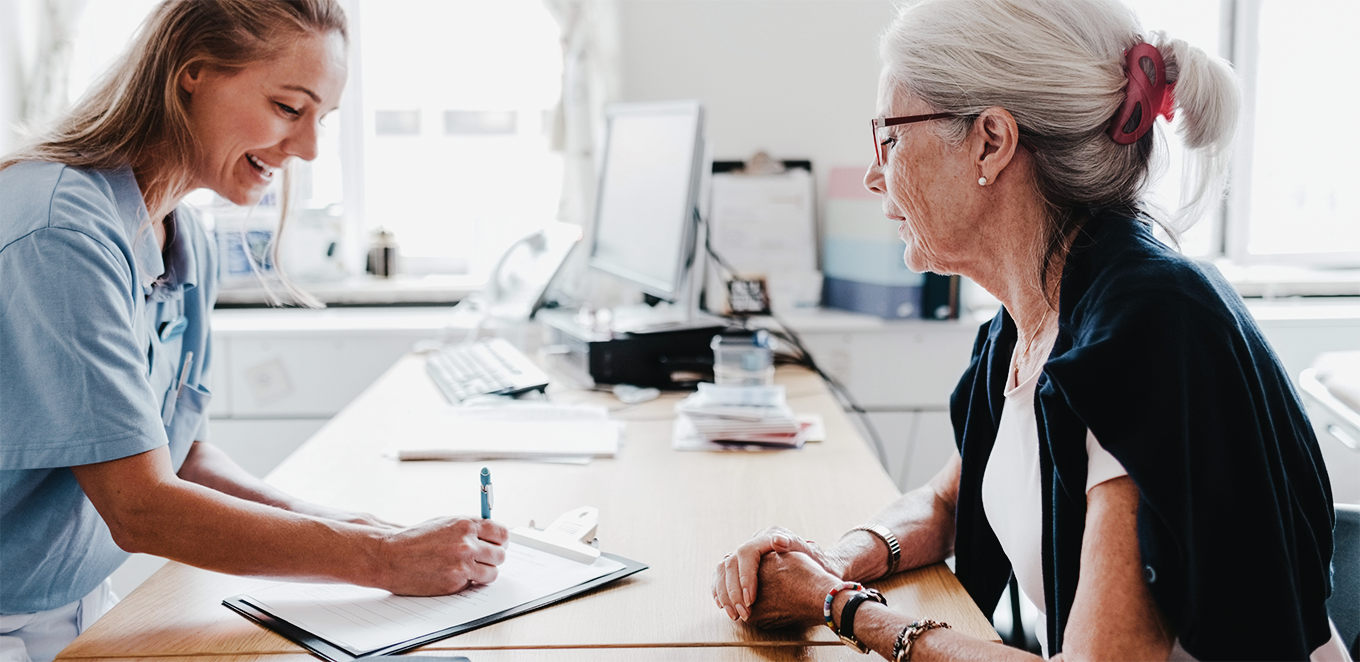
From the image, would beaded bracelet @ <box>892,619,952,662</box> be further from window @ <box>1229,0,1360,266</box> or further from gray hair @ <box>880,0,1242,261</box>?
window @ <box>1229,0,1360,266</box>

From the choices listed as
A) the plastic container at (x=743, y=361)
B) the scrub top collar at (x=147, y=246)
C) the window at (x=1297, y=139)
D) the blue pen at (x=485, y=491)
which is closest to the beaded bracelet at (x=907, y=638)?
the blue pen at (x=485, y=491)

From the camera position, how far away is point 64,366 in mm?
946

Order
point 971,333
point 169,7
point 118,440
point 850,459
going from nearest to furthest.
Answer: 1. point 118,440
2. point 169,7
3. point 850,459
4. point 971,333

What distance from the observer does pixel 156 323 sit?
1305 millimetres

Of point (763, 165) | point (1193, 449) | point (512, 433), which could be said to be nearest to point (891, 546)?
point (1193, 449)

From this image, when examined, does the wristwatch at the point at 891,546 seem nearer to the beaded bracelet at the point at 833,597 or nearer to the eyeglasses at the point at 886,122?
the beaded bracelet at the point at 833,597

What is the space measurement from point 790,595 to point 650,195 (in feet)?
4.07

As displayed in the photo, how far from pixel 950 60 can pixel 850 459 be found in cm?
70

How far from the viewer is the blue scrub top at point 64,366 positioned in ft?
3.11

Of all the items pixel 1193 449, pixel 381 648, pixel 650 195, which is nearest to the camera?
pixel 1193 449

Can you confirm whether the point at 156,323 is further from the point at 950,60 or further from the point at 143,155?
the point at 950,60

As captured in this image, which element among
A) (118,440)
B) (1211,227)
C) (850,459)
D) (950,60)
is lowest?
(850,459)

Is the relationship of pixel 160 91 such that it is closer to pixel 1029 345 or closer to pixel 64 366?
pixel 64 366

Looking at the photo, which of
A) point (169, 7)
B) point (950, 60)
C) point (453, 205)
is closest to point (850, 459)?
point (950, 60)
